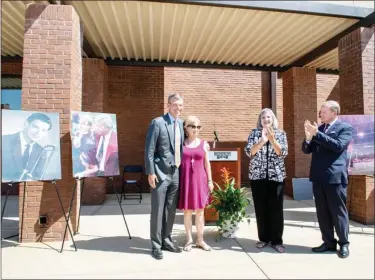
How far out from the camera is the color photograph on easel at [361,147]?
184 inches

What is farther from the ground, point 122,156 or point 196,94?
point 196,94

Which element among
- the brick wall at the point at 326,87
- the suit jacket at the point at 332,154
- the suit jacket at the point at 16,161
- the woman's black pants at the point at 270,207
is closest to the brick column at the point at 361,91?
the suit jacket at the point at 332,154

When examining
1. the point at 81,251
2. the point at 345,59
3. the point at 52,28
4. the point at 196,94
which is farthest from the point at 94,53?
the point at 345,59

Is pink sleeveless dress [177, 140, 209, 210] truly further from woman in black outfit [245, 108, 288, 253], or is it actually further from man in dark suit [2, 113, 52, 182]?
man in dark suit [2, 113, 52, 182]

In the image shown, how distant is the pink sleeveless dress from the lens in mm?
3703

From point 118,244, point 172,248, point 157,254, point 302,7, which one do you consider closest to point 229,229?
point 172,248

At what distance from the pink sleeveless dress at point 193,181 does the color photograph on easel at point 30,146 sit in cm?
166

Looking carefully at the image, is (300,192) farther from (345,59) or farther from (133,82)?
(133,82)

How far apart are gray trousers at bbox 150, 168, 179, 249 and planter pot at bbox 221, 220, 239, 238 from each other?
36.1 inches

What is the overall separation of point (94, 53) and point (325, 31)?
16.3 feet

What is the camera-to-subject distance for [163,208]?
3.71 meters

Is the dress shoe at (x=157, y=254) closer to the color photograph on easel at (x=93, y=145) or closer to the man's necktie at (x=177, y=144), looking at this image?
the man's necktie at (x=177, y=144)

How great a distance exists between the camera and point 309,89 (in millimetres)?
7992

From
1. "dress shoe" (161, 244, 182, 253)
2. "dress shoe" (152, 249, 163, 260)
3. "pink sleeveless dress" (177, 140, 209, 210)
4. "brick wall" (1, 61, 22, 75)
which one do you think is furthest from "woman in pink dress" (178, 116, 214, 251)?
"brick wall" (1, 61, 22, 75)
